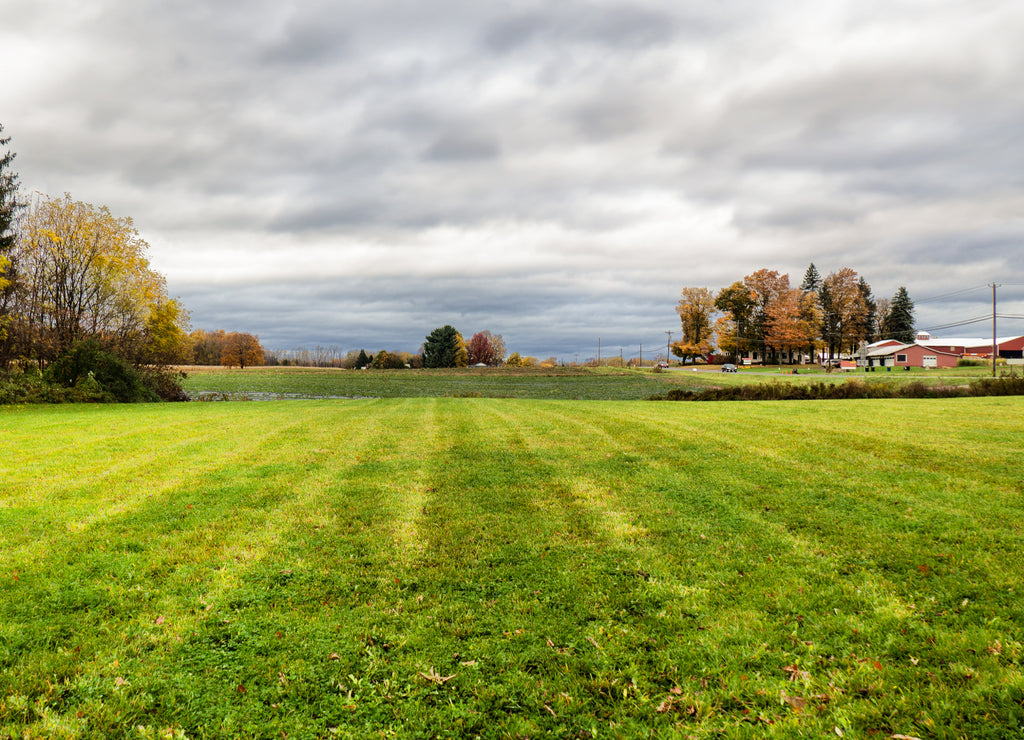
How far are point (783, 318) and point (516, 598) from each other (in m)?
88.4

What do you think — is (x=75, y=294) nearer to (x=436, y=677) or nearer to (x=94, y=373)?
(x=94, y=373)

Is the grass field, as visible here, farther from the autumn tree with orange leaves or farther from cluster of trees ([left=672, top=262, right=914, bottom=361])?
the autumn tree with orange leaves

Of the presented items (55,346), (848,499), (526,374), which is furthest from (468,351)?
(848,499)

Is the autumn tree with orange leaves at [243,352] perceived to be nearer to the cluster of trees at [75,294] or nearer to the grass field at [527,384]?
the grass field at [527,384]

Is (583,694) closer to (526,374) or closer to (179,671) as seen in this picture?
(179,671)

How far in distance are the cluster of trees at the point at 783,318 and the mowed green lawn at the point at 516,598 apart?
81.6m

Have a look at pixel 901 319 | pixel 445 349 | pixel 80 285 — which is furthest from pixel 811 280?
pixel 80 285

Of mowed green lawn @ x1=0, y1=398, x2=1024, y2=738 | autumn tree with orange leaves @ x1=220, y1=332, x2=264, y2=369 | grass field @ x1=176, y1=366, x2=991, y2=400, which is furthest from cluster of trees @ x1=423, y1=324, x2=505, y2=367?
mowed green lawn @ x1=0, y1=398, x2=1024, y2=738

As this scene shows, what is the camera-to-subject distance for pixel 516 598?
459 cm

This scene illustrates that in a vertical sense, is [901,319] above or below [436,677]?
above

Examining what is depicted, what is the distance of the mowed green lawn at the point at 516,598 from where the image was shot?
3.21 meters

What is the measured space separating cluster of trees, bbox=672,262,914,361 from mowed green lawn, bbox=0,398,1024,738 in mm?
81552

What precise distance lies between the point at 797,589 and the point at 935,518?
3.00 meters

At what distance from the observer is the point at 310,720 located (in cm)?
316
